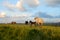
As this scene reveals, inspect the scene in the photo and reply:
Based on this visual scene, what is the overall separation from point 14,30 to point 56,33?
6.18 metres

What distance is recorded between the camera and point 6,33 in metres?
31.5

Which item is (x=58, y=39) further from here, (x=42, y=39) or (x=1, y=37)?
(x=1, y=37)

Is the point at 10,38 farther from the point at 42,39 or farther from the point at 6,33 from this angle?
the point at 42,39

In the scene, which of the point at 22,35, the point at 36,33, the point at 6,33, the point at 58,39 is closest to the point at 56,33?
the point at 58,39

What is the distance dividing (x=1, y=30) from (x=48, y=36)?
23.3 ft

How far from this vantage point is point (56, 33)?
101ft

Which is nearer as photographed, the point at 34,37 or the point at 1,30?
the point at 34,37

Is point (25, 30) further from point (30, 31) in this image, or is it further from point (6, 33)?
point (6, 33)

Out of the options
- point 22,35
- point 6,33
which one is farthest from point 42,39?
point 6,33

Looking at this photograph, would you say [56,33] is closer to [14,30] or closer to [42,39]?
[42,39]

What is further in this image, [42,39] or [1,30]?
[1,30]

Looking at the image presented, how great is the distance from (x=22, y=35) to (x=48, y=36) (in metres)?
3.68

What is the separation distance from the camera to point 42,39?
29922 mm

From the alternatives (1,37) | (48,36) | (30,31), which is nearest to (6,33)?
(1,37)
